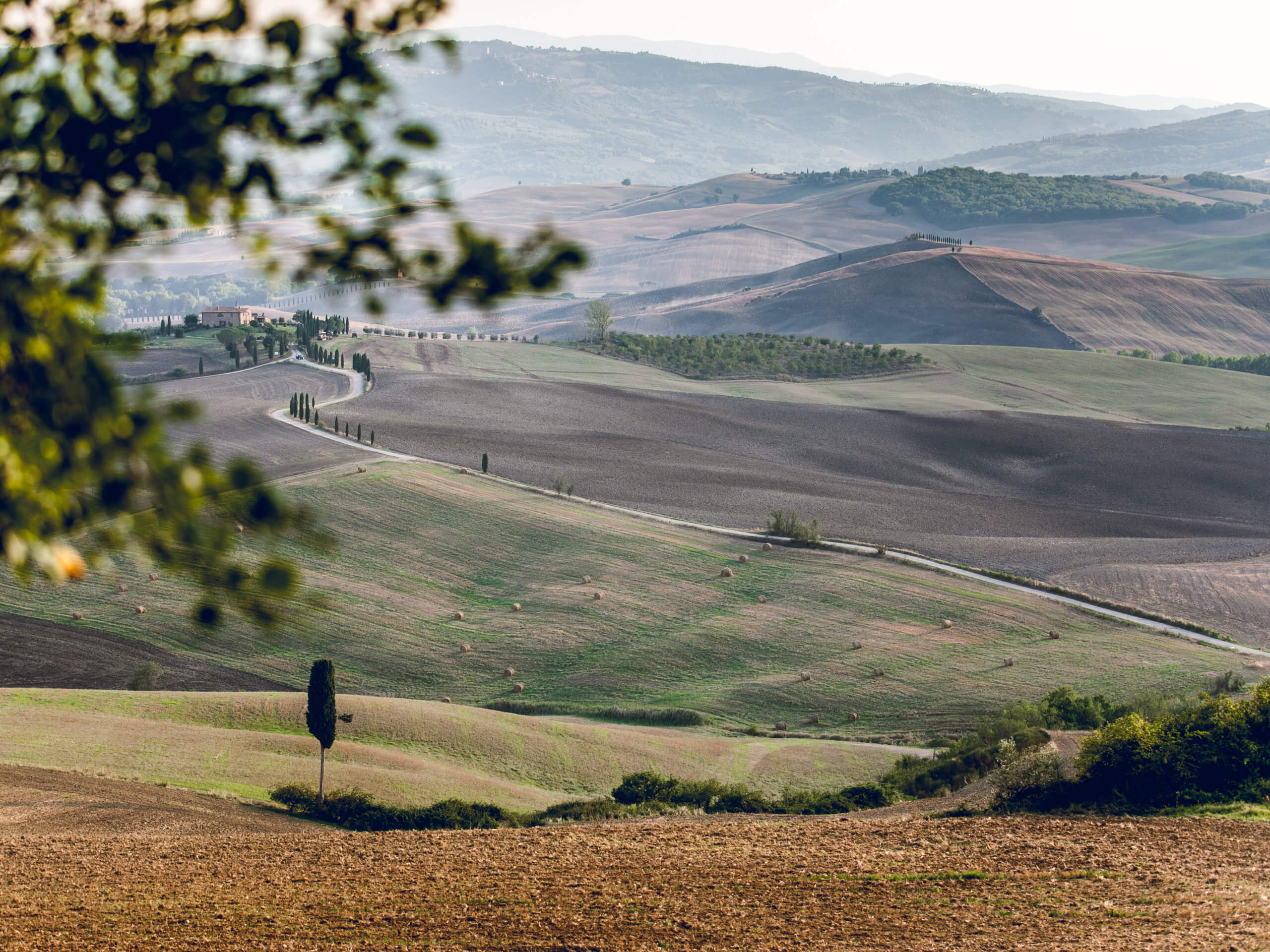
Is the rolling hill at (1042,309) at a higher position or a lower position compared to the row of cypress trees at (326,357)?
higher

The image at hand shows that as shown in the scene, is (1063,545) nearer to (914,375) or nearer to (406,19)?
(914,375)

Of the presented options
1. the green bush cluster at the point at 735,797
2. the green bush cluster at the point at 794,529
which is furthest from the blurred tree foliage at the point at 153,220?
the green bush cluster at the point at 794,529

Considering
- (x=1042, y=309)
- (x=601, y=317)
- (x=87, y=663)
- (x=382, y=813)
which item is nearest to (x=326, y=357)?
(x=601, y=317)

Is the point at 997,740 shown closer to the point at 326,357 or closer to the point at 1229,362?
the point at 326,357

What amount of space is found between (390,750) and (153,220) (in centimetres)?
3225

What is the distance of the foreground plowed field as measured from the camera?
1758 cm

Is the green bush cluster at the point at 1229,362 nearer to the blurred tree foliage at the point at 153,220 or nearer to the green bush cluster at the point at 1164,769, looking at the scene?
the green bush cluster at the point at 1164,769

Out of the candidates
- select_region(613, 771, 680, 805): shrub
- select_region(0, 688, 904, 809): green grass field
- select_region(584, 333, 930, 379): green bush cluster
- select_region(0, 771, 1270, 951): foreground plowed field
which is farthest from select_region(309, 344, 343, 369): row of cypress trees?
select_region(0, 771, 1270, 951): foreground plowed field

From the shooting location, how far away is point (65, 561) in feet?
17.8

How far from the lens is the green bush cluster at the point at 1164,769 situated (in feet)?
88.4

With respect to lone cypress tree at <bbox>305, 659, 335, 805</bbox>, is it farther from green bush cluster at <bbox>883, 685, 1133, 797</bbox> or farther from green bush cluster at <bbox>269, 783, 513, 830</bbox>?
green bush cluster at <bbox>883, 685, 1133, 797</bbox>

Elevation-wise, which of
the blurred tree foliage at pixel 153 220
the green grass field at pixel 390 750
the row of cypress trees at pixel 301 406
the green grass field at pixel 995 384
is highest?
the blurred tree foliage at pixel 153 220

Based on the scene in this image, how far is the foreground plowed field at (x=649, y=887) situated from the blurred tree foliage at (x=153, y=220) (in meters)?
13.0

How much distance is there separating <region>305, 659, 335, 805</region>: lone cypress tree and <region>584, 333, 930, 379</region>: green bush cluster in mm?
96466
